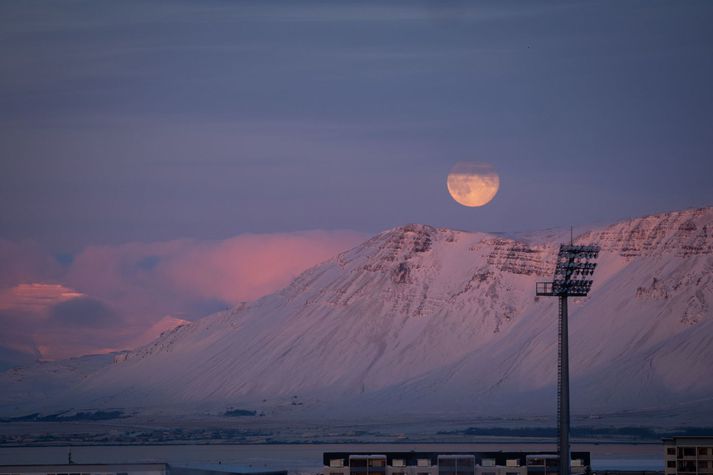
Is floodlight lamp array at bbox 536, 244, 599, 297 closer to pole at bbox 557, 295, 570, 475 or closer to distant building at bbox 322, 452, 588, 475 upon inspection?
pole at bbox 557, 295, 570, 475

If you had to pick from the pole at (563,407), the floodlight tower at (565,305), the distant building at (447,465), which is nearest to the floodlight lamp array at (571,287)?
the floodlight tower at (565,305)

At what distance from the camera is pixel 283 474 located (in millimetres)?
117812

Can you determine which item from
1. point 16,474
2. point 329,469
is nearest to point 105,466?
point 16,474

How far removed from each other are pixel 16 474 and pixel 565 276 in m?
29.0

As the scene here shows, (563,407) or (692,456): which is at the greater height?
(563,407)

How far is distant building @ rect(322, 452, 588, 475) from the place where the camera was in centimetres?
11181

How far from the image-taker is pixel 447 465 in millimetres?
113125

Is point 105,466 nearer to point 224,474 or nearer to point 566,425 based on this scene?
point 224,474

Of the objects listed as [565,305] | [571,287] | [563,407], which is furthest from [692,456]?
[563,407]

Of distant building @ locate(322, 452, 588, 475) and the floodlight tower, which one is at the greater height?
the floodlight tower

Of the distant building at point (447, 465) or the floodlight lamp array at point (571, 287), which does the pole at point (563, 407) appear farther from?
the distant building at point (447, 465)

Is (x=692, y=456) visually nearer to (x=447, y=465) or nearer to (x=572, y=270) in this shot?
(x=447, y=465)

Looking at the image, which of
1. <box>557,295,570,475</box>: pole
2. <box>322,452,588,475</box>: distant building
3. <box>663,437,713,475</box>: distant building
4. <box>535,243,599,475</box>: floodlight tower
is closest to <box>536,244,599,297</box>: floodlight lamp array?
<box>535,243,599,475</box>: floodlight tower

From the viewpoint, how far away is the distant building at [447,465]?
367 feet
